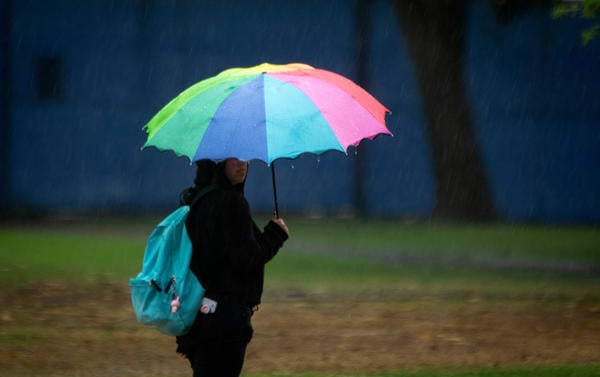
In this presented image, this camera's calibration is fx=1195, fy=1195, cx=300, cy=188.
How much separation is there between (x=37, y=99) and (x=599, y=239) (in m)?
11.7

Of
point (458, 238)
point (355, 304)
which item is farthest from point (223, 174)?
point (458, 238)

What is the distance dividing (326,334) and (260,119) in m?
4.91

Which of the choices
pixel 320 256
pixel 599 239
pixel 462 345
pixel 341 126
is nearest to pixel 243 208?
pixel 341 126

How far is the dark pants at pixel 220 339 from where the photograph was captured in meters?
5.08

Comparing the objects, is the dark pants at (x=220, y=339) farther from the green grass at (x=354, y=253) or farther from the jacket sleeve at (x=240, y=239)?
the green grass at (x=354, y=253)

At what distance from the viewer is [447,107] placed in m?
23.5

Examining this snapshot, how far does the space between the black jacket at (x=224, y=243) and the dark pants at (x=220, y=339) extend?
75 mm

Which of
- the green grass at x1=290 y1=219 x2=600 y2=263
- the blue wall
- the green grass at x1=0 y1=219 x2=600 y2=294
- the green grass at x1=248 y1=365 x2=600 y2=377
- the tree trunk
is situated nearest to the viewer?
the green grass at x1=248 y1=365 x2=600 y2=377

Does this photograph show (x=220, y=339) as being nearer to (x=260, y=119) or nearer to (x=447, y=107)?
(x=260, y=119)

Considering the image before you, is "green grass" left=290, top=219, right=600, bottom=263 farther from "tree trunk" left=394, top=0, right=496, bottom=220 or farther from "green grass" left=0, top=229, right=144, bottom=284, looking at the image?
"green grass" left=0, top=229, right=144, bottom=284

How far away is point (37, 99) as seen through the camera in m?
24.7

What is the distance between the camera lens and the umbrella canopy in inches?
203

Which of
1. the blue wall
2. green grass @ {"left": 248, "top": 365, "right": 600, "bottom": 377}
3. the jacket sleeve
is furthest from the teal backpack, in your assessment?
the blue wall

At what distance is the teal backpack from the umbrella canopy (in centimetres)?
25
